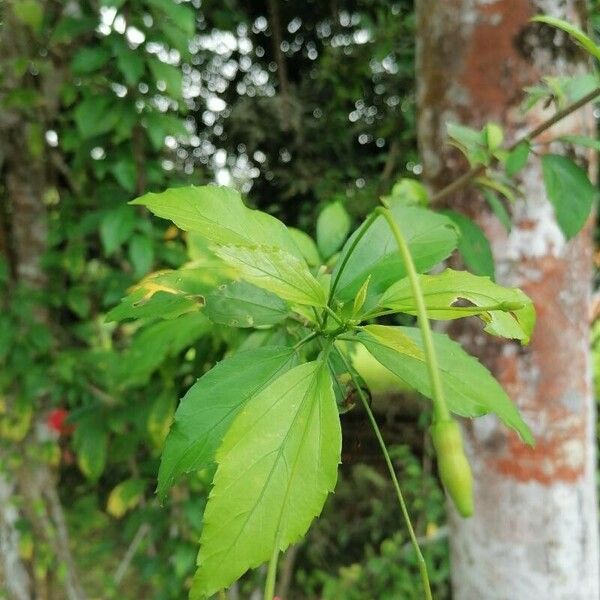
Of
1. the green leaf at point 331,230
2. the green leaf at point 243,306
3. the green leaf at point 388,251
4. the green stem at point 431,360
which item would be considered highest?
the green stem at point 431,360

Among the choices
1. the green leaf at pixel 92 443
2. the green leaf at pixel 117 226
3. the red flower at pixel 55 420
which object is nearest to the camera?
the green leaf at pixel 117 226

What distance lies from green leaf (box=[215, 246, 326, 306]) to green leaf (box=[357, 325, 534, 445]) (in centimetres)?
4

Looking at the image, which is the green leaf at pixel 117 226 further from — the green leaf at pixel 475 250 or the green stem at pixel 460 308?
the green stem at pixel 460 308

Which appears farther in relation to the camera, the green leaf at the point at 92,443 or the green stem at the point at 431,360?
the green leaf at the point at 92,443

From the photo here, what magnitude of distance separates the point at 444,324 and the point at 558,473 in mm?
276

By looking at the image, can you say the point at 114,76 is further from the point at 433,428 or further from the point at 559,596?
the point at 559,596

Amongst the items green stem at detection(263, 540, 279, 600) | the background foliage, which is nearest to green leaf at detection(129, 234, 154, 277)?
the background foliage

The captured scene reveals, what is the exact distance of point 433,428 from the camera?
0.25 metres

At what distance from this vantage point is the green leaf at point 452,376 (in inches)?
13.2

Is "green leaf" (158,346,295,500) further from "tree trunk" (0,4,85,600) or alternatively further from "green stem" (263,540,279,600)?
"tree trunk" (0,4,85,600)

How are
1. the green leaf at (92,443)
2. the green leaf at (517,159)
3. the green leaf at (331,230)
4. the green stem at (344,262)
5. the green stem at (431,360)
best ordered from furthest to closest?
the green leaf at (92,443) → the green leaf at (331,230) → the green leaf at (517,159) → the green stem at (344,262) → the green stem at (431,360)

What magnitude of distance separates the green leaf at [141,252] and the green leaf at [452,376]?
68cm

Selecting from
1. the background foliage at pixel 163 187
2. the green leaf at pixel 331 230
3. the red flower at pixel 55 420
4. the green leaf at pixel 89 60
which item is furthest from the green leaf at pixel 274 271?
the red flower at pixel 55 420

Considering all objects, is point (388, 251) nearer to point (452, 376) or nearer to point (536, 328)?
point (452, 376)
